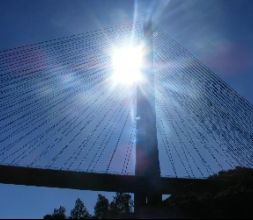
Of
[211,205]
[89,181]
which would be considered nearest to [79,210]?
[89,181]

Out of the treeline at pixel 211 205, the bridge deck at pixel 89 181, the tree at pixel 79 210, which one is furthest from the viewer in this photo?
the tree at pixel 79 210

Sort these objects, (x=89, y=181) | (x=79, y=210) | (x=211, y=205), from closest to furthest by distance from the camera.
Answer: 1. (x=211, y=205)
2. (x=89, y=181)
3. (x=79, y=210)

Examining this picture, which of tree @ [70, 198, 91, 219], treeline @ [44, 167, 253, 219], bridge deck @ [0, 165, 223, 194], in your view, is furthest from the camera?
tree @ [70, 198, 91, 219]

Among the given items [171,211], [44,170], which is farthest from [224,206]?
[44,170]

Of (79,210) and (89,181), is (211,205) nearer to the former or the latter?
(89,181)

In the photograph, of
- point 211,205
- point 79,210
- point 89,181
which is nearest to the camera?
point 211,205

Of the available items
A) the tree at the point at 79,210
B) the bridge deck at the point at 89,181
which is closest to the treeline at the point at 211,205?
the bridge deck at the point at 89,181

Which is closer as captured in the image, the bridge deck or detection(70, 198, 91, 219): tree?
the bridge deck

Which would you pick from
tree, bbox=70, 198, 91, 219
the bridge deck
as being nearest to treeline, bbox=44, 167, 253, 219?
the bridge deck

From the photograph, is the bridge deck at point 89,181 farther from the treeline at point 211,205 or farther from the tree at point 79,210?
the tree at point 79,210

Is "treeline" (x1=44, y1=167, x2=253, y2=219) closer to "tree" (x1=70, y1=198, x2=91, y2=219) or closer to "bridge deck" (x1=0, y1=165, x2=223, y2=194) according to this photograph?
"bridge deck" (x1=0, y1=165, x2=223, y2=194)

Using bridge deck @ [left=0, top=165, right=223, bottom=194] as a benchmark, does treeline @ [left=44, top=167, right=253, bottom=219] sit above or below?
below

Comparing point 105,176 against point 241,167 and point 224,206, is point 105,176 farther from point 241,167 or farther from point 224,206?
point 224,206

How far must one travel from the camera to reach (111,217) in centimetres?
1881
